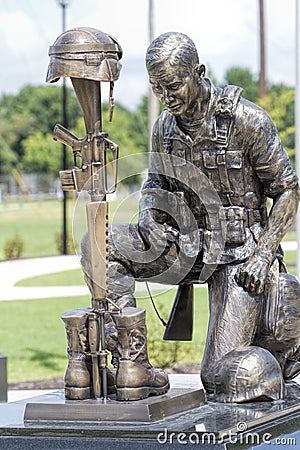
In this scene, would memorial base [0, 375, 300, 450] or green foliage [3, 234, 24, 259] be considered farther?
green foliage [3, 234, 24, 259]

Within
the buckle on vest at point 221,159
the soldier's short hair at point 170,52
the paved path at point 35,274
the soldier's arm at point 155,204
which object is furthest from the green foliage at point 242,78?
the soldier's short hair at point 170,52

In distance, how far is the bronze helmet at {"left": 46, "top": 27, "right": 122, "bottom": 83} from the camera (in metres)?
4.77

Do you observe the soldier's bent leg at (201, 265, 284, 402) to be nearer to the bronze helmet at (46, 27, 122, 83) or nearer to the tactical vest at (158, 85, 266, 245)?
the tactical vest at (158, 85, 266, 245)

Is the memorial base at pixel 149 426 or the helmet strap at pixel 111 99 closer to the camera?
the memorial base at pixel 149 426

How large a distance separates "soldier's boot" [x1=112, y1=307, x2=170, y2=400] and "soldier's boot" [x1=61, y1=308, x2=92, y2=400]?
153mm

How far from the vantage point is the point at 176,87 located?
5230mm

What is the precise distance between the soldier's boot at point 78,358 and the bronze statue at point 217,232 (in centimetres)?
3

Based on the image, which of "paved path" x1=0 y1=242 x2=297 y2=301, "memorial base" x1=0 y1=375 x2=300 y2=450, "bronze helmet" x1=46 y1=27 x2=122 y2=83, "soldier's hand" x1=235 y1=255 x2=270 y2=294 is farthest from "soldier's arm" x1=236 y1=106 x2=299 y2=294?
"paved path" x1=0 y1=242 x2=297 y2=301

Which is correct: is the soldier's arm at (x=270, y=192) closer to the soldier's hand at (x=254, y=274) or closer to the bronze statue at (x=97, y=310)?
the soldier's hand at (x=254, y=274)

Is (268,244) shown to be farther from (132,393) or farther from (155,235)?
(132,393)

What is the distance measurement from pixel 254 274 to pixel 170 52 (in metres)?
1.17

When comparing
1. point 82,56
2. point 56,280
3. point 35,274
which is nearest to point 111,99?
point 82,56

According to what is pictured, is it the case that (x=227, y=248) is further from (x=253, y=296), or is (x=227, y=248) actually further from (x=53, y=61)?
(x=53, y=61)

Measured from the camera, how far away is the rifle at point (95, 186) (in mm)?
4906
